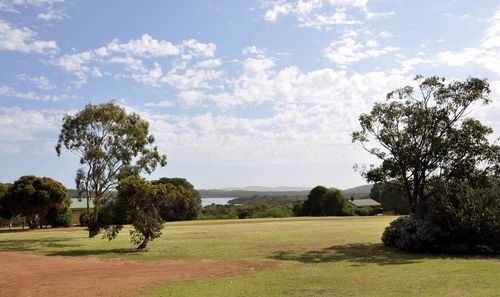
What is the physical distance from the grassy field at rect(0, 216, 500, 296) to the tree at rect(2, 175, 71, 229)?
19934 mm

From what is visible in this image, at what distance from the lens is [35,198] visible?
5381cm

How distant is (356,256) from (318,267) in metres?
4.95

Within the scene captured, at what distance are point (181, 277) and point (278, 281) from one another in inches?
158

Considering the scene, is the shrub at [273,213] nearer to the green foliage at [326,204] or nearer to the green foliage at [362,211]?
the green foliage at [326,204]

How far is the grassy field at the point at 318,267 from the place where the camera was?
15.1m

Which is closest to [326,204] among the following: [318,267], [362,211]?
[362,211]

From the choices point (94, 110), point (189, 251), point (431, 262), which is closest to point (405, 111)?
point (431, 262)

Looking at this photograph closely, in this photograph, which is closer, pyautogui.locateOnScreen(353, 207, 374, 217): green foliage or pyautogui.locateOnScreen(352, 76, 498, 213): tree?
pyautogui.locateOnScreen(352, 76, 498, 213): tree

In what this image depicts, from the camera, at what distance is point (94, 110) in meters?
38.6

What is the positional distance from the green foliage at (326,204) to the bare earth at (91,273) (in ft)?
223

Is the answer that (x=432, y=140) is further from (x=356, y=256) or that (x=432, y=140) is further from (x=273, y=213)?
(x=273, y=213)

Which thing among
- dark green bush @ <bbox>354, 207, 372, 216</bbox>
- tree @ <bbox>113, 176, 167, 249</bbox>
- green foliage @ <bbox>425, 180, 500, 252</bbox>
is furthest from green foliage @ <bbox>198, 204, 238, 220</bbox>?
green foliage @ <bbox>425, 180, 500, 252</bbox>

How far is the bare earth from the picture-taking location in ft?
53.1

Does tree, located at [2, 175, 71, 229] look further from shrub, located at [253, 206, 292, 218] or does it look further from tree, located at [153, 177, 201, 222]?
shrub, located at [253, 206, 292, 218]
